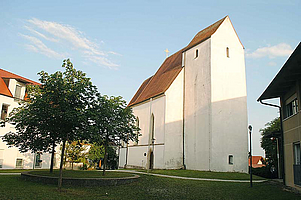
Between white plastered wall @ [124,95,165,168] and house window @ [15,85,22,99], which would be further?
white plastered wall @ [124,95,165,168]

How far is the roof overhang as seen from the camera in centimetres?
975

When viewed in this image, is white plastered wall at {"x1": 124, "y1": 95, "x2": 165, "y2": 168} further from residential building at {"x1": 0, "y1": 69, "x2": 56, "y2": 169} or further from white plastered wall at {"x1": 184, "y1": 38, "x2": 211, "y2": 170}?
residential building at {"x1": 0, "y1": 69, "x2": 56, "y2": 169}

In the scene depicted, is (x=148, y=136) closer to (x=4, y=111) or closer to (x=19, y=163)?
(x=19, y=163)

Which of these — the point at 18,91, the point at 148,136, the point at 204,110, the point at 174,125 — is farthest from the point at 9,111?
the point at 204,110

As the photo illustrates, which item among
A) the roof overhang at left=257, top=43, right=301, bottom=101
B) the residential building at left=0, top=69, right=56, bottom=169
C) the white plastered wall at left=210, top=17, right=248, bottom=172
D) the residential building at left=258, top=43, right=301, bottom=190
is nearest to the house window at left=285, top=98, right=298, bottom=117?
the residential building at left=258, top=43, right=301, bottom=190

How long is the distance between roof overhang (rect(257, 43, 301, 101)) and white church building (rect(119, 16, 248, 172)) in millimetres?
11493

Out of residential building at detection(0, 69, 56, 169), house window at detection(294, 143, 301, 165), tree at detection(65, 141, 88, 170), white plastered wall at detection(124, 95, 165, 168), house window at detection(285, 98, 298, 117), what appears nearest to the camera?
house window at detection(294, 143, 301, 165)

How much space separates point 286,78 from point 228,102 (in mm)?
15356

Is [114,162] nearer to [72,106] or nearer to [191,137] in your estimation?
[191,137]

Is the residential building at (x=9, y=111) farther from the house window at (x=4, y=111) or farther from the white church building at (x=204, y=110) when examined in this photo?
the white church building at (x=204, y=110)

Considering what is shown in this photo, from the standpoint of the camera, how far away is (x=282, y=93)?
14.5 meters

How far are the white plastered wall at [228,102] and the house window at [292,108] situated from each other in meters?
12.2

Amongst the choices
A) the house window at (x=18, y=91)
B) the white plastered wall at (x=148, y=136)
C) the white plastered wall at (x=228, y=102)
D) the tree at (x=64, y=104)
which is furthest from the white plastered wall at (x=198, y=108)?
the house window at (x=18, y=91)

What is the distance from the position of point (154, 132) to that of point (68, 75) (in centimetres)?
2094
